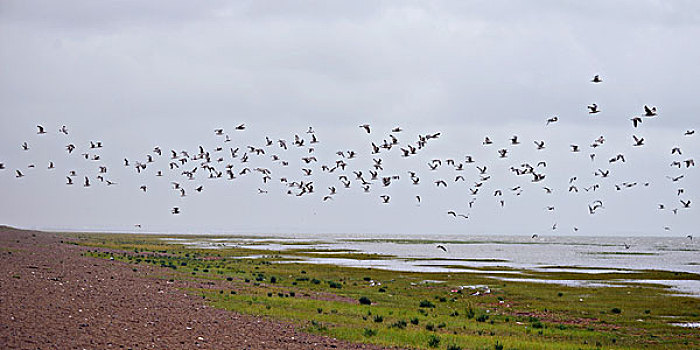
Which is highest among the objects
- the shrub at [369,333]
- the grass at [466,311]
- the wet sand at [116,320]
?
the wet sand at [116,320]

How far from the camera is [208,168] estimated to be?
2141 inches

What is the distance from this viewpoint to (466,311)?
102 ft

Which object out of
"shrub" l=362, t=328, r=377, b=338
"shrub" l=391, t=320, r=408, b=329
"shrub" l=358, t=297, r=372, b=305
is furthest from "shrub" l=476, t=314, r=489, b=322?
"shrub" l=362, t=328, r=377, b=338

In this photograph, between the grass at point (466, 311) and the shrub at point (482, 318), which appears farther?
the shrub at point (482, 318)

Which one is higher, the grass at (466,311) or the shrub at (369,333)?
the shrub at (369,333)

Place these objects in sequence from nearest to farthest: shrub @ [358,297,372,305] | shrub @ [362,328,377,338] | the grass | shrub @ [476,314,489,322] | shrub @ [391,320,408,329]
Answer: shrub @ [362,328,377,338], the grass, shrub @ [391,320,408,329], shrub @ [476,314,489,322], shrub @ [358,297,372,305]

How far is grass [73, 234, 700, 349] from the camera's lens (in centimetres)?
2391

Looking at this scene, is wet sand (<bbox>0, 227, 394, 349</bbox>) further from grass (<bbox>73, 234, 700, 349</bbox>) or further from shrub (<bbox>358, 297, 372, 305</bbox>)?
shrub (<bbox>358, 297, 372, 305</bbox>)

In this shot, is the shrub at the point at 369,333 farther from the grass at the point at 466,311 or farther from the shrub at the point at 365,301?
the shrub at the point at 365,301

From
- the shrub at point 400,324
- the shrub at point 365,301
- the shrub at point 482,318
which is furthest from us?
the shrub at point 365,301

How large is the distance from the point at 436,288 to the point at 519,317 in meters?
14.5

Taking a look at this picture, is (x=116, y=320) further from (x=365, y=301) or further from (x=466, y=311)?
(x=466, y=311)

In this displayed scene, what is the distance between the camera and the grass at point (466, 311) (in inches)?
941

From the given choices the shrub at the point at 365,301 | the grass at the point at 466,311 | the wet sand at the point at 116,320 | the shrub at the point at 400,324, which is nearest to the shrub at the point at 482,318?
the grass at the point at 466,311
